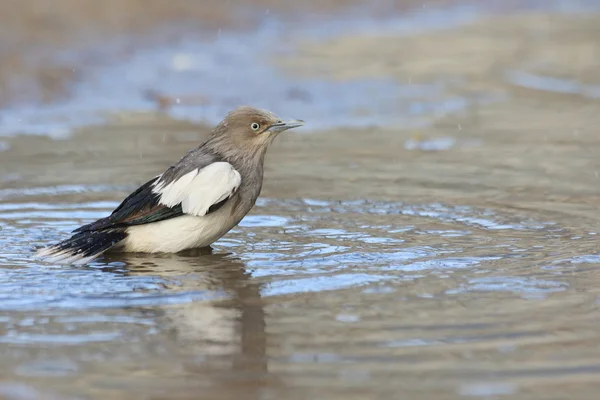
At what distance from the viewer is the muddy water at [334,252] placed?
187 inches

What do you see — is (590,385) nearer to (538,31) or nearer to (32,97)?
(32,97)

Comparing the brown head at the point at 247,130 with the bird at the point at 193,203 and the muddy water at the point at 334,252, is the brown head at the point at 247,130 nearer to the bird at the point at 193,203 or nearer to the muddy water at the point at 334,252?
the bird at the point at 193,203

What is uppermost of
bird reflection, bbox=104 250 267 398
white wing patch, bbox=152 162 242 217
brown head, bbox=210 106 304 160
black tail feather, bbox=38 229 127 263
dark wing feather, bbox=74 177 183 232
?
brown head, bbox=210 106 304 160

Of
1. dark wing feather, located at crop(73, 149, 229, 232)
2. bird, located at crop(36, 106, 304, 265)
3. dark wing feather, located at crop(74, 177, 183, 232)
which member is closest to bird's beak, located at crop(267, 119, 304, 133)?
bird, located at crop(36, 106, 304, 265)

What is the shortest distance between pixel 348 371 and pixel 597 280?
6.52 feet

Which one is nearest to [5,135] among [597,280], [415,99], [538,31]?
[415,99]

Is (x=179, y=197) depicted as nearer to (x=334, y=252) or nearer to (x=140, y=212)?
(x=140, y=212)

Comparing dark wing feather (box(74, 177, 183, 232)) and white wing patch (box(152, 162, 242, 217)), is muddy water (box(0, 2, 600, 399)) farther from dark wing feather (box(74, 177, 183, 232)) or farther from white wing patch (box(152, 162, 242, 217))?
white wing patch (box(152, 162, 242, 217))

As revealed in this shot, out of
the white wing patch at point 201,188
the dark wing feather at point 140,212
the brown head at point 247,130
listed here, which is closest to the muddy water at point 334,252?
the dark wing feather at point 140,212

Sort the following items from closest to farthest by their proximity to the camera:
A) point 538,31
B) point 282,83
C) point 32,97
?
point 32,97 < point 282,83 < point 538,31

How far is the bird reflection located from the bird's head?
71 cm

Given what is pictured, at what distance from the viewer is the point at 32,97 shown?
12.1 metres

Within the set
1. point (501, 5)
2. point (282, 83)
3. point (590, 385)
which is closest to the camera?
point (590, 385)

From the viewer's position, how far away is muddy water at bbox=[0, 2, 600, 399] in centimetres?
475
